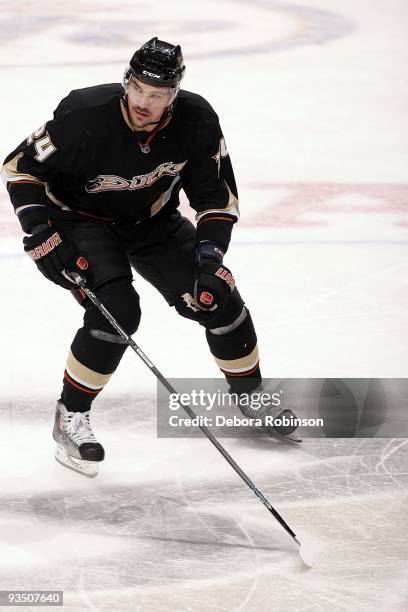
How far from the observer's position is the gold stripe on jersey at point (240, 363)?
365 cm

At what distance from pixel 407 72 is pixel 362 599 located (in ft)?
17.8

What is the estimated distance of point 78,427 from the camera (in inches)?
135

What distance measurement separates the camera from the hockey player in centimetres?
321

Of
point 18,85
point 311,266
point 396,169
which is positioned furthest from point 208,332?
point 18,85

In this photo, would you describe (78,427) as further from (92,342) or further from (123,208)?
(123,208)

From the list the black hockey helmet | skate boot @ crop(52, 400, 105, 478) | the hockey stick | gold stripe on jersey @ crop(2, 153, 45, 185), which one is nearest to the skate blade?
skate boot @ crop(52, 400, 105, 478)

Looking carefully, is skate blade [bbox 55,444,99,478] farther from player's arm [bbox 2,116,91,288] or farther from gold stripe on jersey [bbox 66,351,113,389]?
player's arm [bbox 2,116,91,288]

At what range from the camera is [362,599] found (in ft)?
9.02

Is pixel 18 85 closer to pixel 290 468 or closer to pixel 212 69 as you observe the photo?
pixel 212 69

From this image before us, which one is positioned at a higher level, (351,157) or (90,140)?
(90,140)

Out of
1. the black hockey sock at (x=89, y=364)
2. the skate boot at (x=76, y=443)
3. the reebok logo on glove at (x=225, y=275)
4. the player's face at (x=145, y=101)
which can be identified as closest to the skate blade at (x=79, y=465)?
the skate boot at (x=76, y=443)

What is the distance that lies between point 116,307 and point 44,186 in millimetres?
429

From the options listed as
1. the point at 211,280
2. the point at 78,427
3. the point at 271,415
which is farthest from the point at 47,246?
the point at 271,415

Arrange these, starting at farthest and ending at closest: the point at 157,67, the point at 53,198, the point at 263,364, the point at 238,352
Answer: the point at 263,364 < the point at 238,352 < the point at 53,198 < the point at 157,67
